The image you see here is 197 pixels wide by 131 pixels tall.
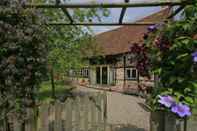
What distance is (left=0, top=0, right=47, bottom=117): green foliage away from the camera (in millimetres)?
4141

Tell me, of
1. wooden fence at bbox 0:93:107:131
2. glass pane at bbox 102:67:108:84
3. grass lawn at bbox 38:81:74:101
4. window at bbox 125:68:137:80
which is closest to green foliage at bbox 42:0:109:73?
grass lawn at bbox 38:81:74:101

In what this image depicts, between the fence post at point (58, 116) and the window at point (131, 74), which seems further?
the window at point (131, 74)

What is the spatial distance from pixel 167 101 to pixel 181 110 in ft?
0.62

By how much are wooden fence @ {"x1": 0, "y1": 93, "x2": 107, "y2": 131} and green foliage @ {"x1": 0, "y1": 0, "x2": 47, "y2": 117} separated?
0.38m

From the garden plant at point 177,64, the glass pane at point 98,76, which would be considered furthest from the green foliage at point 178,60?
the glass pane at point 98,76

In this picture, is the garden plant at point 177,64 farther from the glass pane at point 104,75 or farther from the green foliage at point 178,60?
the glass pane at point 104,75

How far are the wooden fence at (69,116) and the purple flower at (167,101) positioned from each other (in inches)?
87.0

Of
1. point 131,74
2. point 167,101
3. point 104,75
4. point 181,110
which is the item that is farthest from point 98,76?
point 181,110

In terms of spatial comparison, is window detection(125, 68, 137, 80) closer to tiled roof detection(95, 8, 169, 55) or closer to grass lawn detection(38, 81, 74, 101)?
tiled roof detection(95, 8, 169, 55)

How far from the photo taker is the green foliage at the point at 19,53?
13.6ft

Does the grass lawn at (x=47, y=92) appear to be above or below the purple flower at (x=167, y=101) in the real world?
below

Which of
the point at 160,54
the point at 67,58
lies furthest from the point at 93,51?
the point at 160,54

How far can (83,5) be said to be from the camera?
434cm

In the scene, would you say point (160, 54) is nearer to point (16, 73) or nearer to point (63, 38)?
point (16, 73)
